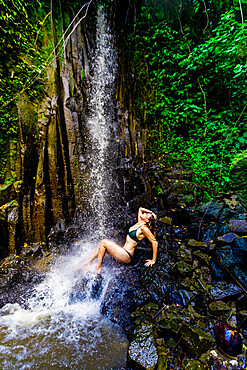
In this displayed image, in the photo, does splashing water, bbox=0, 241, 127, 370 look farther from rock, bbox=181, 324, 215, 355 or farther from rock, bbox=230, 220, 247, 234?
rock, bbox=230, 220, 247, 234

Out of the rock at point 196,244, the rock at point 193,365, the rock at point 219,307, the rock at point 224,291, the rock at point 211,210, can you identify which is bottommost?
the rock at point 193,365

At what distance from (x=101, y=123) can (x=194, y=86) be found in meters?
3.80

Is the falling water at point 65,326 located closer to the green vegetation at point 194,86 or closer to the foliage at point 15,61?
the foliage at point 15,61

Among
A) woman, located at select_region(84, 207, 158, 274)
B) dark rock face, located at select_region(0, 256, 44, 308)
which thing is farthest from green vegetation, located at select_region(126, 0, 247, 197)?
dark rock face, located at select_region(0, 256, 44, 308)

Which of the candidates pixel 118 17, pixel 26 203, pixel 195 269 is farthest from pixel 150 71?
pixel 195 269

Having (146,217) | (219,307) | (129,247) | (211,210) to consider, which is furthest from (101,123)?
(219,307)

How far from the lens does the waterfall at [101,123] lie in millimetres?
5270

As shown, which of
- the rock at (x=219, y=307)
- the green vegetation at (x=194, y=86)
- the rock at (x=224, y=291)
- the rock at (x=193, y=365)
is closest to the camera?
the rock at (x=193, y=365)

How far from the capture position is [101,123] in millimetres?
5863

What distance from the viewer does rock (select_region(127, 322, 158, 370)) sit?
1.86 m

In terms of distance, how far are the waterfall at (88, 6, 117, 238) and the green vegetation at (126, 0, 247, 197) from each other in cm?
114

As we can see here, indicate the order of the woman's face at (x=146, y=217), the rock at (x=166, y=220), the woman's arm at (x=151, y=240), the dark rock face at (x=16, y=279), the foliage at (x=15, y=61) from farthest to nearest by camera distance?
1. the rock at (x=166, y=220)
2. the foliage at (x=15, y=61)
3. the woman's face at (x=146, y=217)
4. the woman's arm at (x=151, y=240)
5. the dark rock face at (x=16, y=279)

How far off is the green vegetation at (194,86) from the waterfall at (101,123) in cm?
114

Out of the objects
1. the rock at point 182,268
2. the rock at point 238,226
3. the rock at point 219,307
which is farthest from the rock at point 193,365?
the rock at point 238,226
